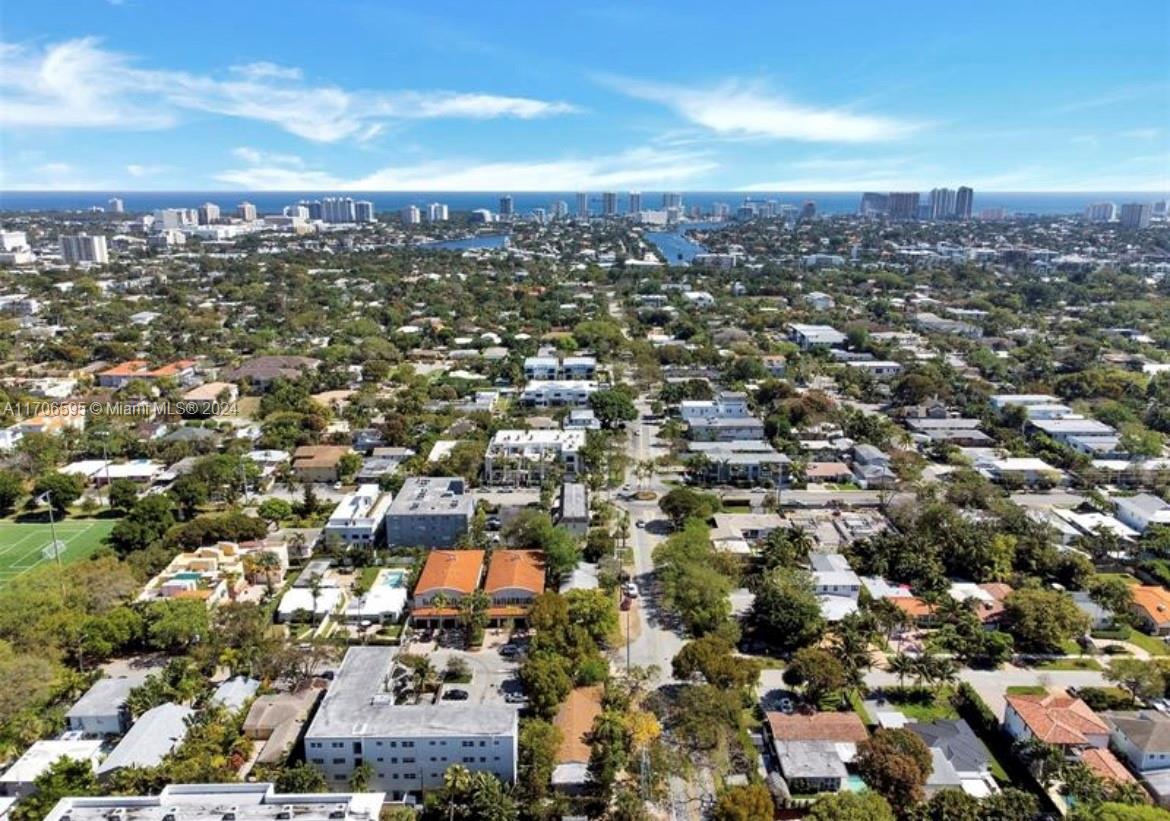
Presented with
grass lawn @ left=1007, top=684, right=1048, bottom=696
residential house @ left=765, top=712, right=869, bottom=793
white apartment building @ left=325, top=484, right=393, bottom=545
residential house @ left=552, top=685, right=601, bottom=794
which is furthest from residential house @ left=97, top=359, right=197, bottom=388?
grass lawn @ left=1007, top=684, right=1048, bottom=696

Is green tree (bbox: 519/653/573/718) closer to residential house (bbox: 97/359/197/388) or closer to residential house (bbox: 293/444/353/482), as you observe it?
residential house (bbox: 293/444/353/482)

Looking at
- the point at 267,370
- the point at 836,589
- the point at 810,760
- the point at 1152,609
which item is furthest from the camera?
the point at 267,370

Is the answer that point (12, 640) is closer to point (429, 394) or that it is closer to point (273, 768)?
point (273, 768)

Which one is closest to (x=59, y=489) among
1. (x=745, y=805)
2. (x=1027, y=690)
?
(x=745, y=805)

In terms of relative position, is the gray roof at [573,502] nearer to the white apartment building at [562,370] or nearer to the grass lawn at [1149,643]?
the grass lawn at [1149,643]

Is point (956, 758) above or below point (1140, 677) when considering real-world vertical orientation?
below

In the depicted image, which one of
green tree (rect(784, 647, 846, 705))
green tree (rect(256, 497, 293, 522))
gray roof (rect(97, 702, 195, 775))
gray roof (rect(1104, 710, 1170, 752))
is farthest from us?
green tree (rect(256, 497, 293, 522))

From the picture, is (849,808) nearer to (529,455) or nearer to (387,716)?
(387,716)
